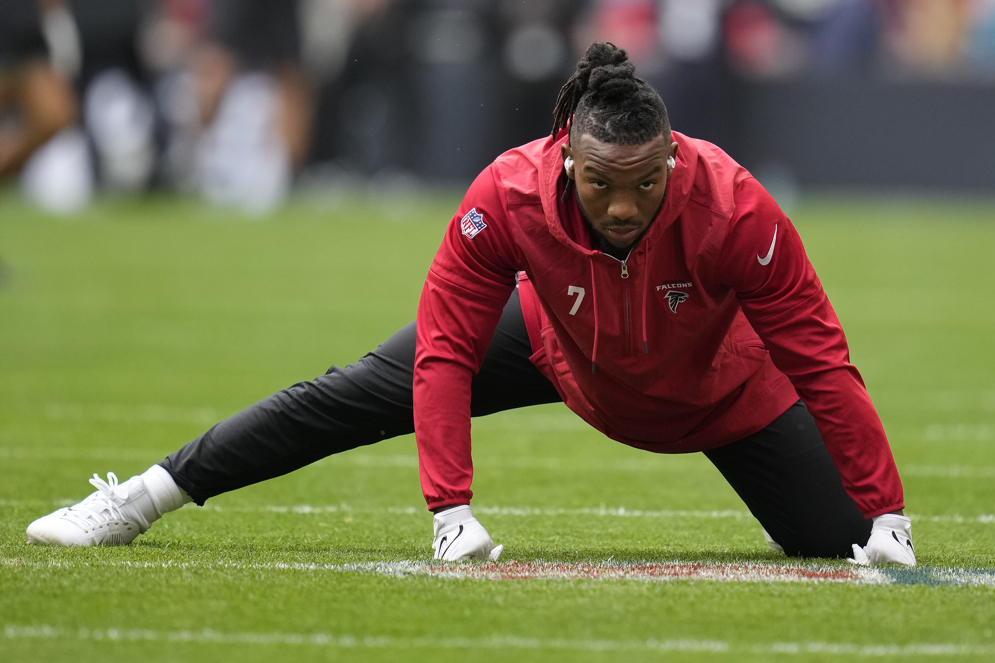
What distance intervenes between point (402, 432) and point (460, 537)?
552mm

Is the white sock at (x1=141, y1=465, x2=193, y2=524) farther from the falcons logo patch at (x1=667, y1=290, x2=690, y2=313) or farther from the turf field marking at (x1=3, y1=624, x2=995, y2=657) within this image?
the falcons logo patch at (x1=667, y1=290, x2=690, y2=313)

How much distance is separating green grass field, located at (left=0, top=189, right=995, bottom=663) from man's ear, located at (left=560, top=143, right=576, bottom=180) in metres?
1.07

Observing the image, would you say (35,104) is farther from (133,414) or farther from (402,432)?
(402,432)

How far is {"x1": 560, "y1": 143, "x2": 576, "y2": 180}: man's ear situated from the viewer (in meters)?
3.77

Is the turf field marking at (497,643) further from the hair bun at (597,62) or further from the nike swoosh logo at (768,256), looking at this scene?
the hair bun at (597,62)

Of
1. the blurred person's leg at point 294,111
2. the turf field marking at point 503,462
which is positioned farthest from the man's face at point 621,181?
the blurred person's leg at point 294,111

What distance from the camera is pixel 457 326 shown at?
408cm

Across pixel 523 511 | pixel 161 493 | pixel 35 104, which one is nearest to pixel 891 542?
pixel 523 511

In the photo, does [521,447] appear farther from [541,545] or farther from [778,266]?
[778,266]

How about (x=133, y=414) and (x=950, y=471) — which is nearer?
(x=950, y=471)

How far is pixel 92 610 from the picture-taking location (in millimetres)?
3539

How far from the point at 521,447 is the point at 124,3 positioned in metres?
10.9

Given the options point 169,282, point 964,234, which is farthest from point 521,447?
point 964,234

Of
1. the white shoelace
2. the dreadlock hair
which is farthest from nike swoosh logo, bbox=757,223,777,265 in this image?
the white shoelace
